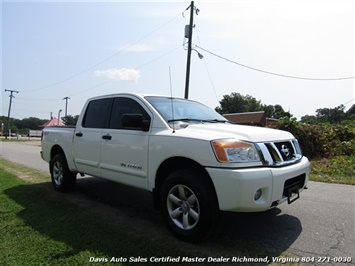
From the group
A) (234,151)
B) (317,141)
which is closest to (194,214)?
(234,151)

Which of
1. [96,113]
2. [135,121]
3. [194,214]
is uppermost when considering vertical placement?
[96,113]

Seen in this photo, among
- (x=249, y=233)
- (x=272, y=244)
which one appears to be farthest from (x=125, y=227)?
(x=272, y=244)

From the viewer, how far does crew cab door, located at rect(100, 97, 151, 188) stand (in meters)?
3.83

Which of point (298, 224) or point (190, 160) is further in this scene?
point (298, 224)

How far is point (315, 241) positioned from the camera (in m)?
3.34

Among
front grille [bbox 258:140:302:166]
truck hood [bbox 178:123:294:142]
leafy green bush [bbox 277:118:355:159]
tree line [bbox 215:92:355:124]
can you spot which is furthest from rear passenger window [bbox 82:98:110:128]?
tree line [bbox 215:92:355:124]

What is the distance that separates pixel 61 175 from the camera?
18.7ft

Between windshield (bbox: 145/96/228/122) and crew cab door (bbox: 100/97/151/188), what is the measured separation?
0.23 m

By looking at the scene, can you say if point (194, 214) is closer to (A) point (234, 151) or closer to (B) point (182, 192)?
(B) point (182, 192)

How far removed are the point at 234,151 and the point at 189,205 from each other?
831 millimetres

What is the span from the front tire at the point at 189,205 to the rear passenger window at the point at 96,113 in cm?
197

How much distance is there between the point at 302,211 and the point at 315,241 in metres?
1.15

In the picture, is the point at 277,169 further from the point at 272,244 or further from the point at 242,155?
the point at 272,244

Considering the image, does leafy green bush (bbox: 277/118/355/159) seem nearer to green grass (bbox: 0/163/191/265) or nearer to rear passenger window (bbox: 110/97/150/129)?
rear passenger window (bbox: 110/97/150/129)
